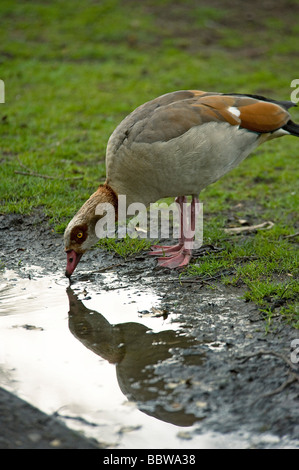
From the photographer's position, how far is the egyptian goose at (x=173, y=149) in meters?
5.30

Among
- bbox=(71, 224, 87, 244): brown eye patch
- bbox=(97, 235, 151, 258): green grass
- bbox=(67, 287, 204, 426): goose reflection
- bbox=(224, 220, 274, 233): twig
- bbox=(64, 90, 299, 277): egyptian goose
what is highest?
bbox=(64, 90, 299, 277): egyptian goose

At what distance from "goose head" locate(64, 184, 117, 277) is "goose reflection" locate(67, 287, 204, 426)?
0.44 m

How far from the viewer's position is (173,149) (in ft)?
17.3

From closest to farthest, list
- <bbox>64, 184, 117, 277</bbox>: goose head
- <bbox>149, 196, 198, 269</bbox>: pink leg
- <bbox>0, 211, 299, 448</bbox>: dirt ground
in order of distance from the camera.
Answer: <bbox>0, 211, 299, 448</bbox>: dirt ground
<bbox>64, 184, 117, 277</bbox>: goose head
<bbox>149, 196, 198, 269</bbox>: pink leg

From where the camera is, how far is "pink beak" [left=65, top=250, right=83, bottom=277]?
5387 millimetres

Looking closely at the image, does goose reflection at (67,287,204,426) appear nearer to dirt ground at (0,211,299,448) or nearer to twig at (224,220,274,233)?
dirt ground at (0,211,299,448)

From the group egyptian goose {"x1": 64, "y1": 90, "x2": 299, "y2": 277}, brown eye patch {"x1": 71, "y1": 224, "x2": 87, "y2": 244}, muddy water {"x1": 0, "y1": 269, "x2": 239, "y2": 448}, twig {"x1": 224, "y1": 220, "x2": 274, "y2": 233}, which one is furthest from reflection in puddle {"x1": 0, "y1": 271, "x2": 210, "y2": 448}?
twig {"x1": 224, "y1": 220, "x2": 274, "y2": 233}

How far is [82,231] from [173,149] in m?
1.13

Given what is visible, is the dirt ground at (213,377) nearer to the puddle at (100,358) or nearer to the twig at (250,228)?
the puddle at (100,358)

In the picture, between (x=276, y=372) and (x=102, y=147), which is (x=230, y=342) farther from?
(x=102, y=147)

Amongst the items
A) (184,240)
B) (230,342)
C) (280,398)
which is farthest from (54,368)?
(184,240)

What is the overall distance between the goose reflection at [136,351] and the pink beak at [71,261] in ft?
0.99

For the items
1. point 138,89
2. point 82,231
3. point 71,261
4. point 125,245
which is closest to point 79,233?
point 82,231

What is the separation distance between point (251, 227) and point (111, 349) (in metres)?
2.94
